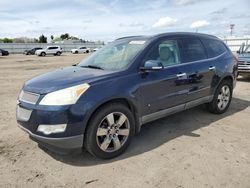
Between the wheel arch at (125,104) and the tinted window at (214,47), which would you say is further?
the tinted window at (214,47)

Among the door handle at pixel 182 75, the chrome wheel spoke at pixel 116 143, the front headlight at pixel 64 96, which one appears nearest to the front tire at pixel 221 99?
the door handle at pixel 182 75

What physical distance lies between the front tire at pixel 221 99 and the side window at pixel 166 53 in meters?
1.55

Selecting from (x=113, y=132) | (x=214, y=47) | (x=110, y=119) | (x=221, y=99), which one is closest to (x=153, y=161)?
(x=113, y=132)

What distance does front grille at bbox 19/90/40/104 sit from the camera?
10.9 ft

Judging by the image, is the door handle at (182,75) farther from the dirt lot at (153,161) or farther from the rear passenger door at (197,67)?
the dirt lot at (153,161)

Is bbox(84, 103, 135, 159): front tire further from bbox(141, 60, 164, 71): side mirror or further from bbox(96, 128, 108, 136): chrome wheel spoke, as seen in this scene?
bbox(141, 60, 164, 71): side mirror

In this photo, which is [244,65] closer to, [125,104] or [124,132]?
[125,104]

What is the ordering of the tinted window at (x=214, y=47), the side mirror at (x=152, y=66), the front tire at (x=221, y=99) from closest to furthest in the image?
the side mirror at (x=152, y=66), the tinted window at (x=214, y=47), the front tire at (x=221, y=99)

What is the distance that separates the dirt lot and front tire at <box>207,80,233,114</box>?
2.02 feet

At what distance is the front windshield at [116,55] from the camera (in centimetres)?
402

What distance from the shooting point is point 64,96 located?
321 centimetres

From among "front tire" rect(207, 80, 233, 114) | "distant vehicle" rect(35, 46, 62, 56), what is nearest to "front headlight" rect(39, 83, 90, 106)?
"front tire" rect(207, 80, 233, 114)

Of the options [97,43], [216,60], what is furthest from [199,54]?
[97,43]

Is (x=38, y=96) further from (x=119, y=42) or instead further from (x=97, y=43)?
(x=97, y=43)
